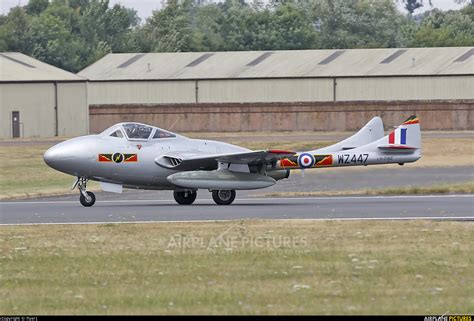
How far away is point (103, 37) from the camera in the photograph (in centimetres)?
13112

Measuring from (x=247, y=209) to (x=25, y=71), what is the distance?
163ft

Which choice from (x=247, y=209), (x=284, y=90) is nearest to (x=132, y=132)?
(x=247, y=209)

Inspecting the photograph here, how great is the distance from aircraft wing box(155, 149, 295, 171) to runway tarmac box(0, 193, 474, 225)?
94 centimetres

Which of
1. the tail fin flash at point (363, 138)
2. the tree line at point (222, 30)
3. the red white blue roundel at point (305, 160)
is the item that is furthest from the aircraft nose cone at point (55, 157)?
the tree line at point (222, 30)

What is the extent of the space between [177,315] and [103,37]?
395 ft

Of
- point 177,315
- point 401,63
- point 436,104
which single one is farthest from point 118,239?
point 401,63

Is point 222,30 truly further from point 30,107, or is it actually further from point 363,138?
point 363,138

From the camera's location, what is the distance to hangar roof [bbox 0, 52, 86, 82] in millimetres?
72312

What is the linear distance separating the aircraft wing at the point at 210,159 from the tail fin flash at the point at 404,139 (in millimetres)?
2677

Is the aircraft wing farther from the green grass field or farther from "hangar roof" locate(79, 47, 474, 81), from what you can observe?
"hangar roof" locate(79, 47, 474, 81)

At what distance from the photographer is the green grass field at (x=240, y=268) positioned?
1308 centimetres

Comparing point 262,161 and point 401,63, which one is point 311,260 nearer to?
point 262,161

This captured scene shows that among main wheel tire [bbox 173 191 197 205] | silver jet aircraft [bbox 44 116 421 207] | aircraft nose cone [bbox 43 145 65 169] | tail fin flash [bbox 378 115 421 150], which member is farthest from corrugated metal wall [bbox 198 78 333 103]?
aircraft nose cone [bbox 43 145 65 169]

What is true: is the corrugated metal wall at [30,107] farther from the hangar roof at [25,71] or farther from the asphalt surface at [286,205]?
the asphalt surface at [286,205]
